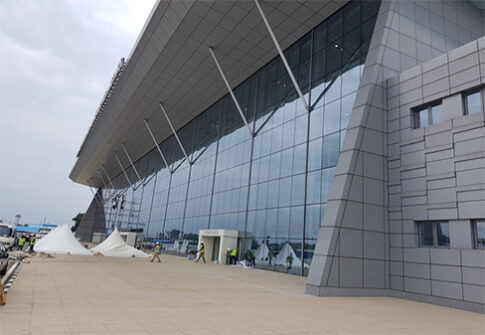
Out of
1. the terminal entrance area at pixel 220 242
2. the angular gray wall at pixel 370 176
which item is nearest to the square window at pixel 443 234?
the angular gray wall at pixel 370 176

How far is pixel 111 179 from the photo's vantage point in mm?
69438

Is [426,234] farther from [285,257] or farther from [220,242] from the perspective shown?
[220,242]

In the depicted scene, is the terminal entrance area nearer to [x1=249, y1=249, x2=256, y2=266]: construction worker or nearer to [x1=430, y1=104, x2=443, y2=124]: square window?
[x1=249, y1=249, x2=256, y2=266]: construction worker

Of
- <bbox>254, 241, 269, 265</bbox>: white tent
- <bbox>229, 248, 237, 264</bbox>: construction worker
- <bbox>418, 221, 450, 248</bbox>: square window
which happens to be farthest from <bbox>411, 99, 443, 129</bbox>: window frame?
<bbox>229, 248, 237, 264</bbox>: construction worker

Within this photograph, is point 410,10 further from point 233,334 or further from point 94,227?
point 94,227

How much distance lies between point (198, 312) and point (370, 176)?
28.5ft

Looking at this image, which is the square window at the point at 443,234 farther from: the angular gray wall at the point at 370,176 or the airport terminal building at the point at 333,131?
the angular gray wall at the point at 370,176

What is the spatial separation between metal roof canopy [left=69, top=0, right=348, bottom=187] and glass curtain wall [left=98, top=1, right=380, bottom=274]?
4.03 ft

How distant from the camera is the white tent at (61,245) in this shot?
2544 centimetres

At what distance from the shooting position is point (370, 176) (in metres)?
13.2

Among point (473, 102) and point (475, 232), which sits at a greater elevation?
point (473, 102)

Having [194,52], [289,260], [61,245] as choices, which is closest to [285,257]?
[289,260]

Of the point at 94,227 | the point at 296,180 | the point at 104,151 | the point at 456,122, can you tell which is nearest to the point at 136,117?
the point at 104,151

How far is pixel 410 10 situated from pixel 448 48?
2.77m
